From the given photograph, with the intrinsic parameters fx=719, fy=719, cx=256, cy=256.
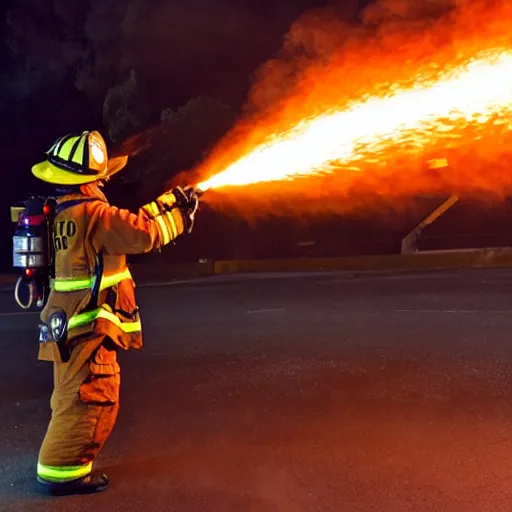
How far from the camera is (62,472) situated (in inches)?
153

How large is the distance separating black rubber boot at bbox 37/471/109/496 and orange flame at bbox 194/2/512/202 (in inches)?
123

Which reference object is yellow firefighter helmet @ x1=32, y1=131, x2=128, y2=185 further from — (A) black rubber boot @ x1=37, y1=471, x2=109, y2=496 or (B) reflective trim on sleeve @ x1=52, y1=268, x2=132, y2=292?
(A) black rubber boot @ x1=37, y1=471, x2=109, y2=496

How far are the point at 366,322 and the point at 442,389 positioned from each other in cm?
354

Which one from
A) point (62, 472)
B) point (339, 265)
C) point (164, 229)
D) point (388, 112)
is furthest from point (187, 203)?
point (339, 265)

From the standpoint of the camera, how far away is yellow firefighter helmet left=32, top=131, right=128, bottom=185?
3875mm

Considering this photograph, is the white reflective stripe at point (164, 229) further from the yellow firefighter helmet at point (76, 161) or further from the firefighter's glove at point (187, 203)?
the yellow firefighter helmet at point (76, 161)

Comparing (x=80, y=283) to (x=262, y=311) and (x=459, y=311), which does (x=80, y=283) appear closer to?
(x=262, y=311)

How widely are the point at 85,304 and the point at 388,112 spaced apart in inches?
173

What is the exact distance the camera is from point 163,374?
685 centimetres

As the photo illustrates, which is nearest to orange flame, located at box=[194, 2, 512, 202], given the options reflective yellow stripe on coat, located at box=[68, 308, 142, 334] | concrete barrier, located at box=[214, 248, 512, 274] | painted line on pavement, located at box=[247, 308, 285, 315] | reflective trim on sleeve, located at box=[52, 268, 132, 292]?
reflective trim on sleeve, located at box=[52, 268, 132, 292]

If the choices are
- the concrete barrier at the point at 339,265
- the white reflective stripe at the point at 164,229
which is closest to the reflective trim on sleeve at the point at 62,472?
the white reflective stripe at the point at 164,229

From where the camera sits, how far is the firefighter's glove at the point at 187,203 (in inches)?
157

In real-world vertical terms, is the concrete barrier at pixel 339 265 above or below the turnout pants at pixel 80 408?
below

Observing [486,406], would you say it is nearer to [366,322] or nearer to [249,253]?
[366,322]
